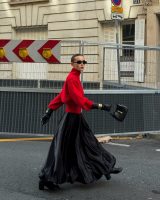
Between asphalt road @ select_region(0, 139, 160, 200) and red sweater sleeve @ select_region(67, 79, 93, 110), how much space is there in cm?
110

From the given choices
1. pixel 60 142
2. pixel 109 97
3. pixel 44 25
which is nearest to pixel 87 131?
pixel 60 142

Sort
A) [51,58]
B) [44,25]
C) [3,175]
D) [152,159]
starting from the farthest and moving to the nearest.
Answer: [44,25] → [51,58] → [152,159] → [3,175]

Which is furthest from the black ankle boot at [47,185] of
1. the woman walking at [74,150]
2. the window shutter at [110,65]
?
the window shutter at [110,65]

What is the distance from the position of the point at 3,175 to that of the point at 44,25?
1557 cm

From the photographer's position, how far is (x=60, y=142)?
6.28 m

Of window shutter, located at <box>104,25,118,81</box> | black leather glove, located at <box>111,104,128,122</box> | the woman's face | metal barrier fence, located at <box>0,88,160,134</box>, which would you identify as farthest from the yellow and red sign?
black leather glove, located at <box>111,104,128,122</box>

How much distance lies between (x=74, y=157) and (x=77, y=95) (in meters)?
0.80

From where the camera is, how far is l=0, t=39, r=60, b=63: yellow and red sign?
10.3m

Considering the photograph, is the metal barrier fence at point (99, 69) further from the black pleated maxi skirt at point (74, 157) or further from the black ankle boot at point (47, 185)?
the black ankle boot at point (47, 185)

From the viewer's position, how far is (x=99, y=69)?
10836mm

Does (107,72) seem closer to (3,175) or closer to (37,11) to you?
(3,175)

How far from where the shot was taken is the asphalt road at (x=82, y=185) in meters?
6.10

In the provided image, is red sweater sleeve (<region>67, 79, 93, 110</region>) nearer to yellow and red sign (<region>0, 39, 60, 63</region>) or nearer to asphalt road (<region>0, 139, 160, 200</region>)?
asphalt road (<region>0, 139, 160, 200</region>)

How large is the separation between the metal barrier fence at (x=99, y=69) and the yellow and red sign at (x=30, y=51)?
0.43ft
